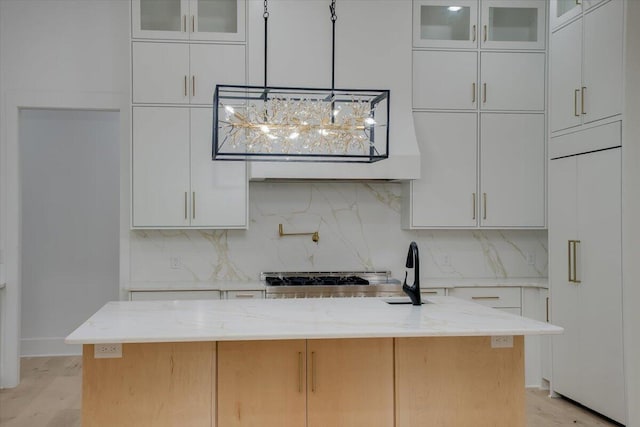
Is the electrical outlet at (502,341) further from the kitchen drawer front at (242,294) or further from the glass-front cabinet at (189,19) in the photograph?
the glass-front cabinet at (189,19)

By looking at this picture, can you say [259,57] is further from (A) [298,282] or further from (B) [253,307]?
(B) [253,307]

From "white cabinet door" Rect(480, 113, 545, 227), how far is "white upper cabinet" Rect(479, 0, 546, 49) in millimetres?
587

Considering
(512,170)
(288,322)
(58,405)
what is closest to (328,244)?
(512,170)

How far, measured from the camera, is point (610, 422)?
13.1 feet

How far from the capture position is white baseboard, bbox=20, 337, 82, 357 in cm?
579

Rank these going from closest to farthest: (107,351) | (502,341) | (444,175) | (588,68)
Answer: (107,351), (502,341), (588,68), (444,175)

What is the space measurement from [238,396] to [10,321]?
2932 millimetres

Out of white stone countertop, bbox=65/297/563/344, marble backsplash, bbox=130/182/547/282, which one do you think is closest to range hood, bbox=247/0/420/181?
marble backsplash, bbox=130/182/547/282

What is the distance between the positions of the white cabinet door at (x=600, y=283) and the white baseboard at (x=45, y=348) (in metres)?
4.35

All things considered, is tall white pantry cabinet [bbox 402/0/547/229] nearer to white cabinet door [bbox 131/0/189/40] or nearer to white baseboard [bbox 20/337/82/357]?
white cabinet door [bbox 131/0/189/40]

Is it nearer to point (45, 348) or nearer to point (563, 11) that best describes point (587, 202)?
point (563, 11)

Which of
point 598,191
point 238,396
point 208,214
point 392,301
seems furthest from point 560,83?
point 238,396

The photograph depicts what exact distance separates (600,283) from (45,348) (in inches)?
189

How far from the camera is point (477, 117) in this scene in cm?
508
